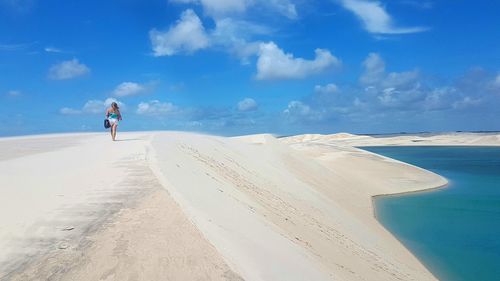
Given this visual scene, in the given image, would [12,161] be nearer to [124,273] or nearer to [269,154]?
[124,273]

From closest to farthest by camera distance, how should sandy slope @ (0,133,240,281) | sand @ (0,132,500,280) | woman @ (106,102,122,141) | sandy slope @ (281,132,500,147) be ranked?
sandy slope @ (0,133,240,281), sand @ (0,132,500,280), woman @ (106,102,122,141), sandy slope @ (281,132,500,147)

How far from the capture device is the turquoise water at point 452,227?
12383 millimetres

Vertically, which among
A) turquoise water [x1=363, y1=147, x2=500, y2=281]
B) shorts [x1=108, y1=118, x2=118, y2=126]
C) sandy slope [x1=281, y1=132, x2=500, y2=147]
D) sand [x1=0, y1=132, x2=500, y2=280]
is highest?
shorts [x1=108, y1=118, x2=118, y2=126]

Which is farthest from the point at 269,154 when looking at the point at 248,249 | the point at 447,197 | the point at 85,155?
the point at 248,249

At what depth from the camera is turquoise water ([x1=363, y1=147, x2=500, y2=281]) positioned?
40.6 ft

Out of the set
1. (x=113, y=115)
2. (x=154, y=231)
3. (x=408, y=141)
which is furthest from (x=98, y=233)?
(x=408, y=141)

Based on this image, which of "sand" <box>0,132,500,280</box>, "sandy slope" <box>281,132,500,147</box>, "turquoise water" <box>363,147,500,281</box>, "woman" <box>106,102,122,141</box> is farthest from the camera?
"sandy slope" <box>281,132,500,147</box>

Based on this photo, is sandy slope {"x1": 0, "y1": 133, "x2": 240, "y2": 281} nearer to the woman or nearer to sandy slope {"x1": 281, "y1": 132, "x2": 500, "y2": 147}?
the woman

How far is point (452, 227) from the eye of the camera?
17.3 meters

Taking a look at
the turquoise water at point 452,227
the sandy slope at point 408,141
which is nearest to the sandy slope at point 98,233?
the turquoise water at point 452,227

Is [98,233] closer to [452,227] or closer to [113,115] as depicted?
A: [113,115]

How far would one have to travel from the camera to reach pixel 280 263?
536cm

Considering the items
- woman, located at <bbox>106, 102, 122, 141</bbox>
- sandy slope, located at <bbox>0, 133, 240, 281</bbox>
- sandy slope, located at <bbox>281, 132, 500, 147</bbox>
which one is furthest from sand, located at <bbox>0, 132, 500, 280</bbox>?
sandy slope, located at <bbox>281, 132, 500, 147</bbox>

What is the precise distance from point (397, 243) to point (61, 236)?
1236cm
